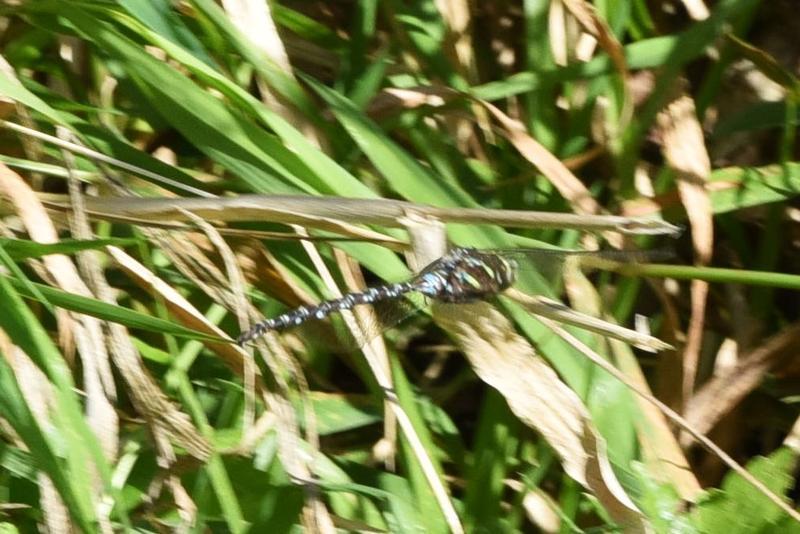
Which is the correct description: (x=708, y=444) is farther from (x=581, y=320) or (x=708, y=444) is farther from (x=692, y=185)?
(x=692, y=185)

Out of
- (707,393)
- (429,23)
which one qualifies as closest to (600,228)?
(707,393)

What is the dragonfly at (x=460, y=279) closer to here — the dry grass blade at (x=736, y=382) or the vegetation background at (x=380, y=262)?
the vegetation background at (x=380, y=262)

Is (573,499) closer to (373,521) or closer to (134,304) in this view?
(373,521)

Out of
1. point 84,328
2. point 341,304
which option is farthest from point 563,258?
point 84,328

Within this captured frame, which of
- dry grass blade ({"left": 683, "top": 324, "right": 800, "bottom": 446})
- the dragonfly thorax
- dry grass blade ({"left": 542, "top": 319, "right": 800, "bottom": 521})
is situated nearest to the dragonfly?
the dragonfly thorax

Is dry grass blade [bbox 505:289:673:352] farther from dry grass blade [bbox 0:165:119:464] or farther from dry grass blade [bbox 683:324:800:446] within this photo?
dry grass blade [bbox 0:165:119:464]
